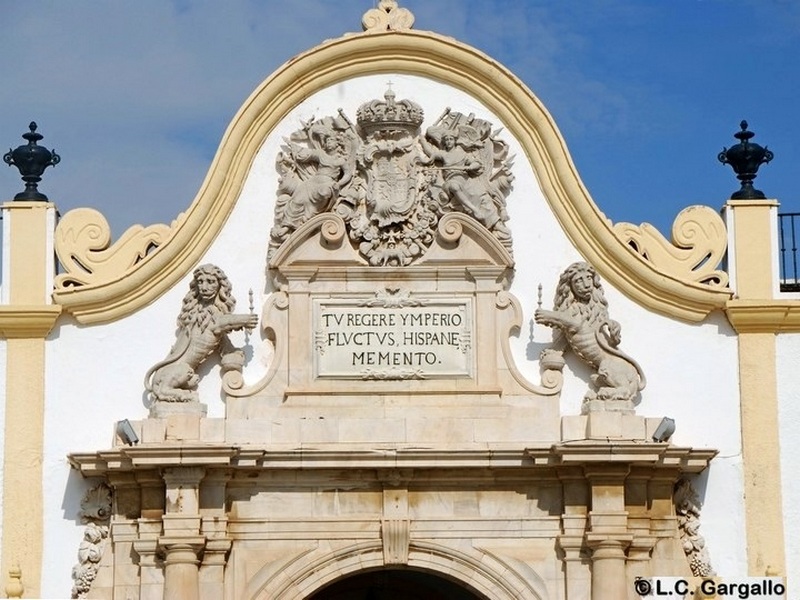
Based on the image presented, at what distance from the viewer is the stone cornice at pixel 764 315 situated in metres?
19.8

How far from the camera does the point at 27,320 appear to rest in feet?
64.6

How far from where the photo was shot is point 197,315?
64.1 feet

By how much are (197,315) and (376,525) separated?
229 centimetres

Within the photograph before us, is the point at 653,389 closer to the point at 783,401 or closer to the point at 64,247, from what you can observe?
the point at 783,401

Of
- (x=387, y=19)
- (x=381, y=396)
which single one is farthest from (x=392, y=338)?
(x=387, y=19)

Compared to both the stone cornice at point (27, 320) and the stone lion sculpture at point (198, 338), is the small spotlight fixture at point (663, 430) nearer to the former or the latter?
the stone lion sculpture at point (198, 338)

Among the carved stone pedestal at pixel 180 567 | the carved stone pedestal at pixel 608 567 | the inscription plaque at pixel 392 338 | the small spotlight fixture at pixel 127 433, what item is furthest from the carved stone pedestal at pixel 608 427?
the small spotlight fixture at pixel 127 433

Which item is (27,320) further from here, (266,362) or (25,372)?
(266,362)

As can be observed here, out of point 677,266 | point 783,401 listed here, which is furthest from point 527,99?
point 783,401

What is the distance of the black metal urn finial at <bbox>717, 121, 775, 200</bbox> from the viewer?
66.2 ft

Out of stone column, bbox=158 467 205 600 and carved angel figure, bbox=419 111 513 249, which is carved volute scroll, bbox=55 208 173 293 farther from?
carved angel figure, bbox=419 111 513 249

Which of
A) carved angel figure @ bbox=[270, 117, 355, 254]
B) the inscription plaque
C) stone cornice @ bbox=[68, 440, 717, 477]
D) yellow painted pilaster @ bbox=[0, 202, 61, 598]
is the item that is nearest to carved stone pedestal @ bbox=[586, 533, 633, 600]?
stone cornice @ bbox=[68, 440, 717, 477]

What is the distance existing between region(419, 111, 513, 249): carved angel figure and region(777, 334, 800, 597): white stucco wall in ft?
8.40

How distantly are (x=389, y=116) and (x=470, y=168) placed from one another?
0.82 metres
